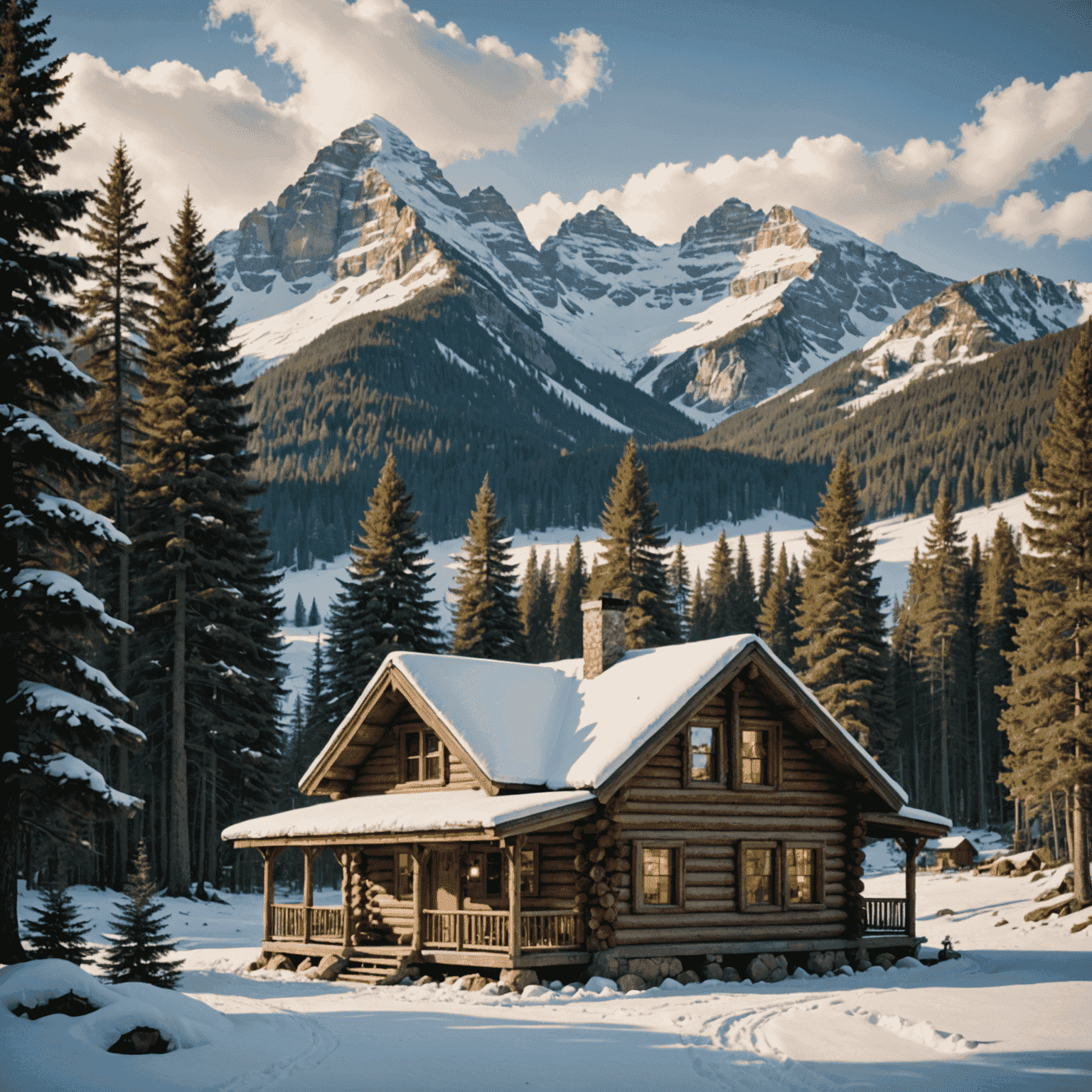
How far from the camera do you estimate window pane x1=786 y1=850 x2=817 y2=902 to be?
27500mm

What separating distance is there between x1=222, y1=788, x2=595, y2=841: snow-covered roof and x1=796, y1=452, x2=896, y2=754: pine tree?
86.3ft

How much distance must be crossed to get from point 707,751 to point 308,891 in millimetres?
10566

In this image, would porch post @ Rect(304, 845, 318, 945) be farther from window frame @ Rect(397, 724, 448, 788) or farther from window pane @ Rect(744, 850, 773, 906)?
window pane @ Rect(744, 850, 773, 906)

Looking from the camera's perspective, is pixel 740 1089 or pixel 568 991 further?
pixel 568 991

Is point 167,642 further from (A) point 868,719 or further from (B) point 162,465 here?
(A) point 868,719

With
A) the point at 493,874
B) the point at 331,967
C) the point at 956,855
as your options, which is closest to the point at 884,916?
the point at 493,874

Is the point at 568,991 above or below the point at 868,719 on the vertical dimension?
below

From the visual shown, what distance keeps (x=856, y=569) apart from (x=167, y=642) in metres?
28.5

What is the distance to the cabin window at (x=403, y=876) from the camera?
27453 mm

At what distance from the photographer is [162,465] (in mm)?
37906

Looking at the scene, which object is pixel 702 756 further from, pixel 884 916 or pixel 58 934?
pixel 58 934

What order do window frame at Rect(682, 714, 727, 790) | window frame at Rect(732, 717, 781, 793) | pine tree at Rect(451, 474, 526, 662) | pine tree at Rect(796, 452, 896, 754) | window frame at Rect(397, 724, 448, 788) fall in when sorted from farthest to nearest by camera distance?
pine tree at Rect(451, 474, 526, 662) < pine tree at Rect(796, 452, 896, 754) < window frame at Rect(397, 724, 448, 788) < window frame at Rect(732, 717, 781, 793) < window frame at Rect(682, 714, 727, 790)

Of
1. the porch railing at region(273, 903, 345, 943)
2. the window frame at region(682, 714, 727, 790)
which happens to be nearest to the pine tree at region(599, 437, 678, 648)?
the window frame at region(682, 714, 727, 790)

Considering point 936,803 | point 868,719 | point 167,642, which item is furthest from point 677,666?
point 936,803
